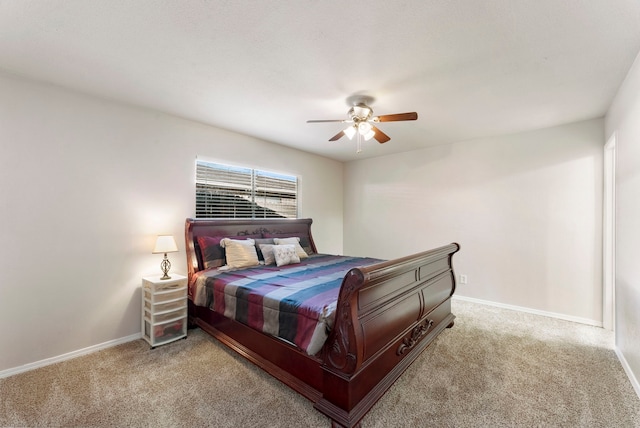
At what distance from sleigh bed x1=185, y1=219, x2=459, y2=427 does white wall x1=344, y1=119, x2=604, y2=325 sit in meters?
1.32

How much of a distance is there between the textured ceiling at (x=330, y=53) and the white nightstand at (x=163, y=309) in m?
1.97

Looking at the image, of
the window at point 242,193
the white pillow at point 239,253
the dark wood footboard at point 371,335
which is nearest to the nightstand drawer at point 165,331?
the white pillow at point 239,253

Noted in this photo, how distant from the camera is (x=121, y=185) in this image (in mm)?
2867

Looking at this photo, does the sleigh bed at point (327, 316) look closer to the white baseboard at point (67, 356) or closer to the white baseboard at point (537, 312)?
the white baseboard at point (67, 356)

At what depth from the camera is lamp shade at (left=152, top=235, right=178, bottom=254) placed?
2.81 m

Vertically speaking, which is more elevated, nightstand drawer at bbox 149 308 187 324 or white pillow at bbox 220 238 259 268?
white pillow at bbox 220 238 259 268

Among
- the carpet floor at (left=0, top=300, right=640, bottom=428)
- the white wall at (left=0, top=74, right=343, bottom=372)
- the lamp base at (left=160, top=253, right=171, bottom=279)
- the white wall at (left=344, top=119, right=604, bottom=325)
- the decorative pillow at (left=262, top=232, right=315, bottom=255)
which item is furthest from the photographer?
the decorative pillow at (left=262, top=232, right=315, bottom=255)

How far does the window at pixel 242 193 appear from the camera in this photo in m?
3.65

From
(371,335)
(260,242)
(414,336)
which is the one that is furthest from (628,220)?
(260,242)

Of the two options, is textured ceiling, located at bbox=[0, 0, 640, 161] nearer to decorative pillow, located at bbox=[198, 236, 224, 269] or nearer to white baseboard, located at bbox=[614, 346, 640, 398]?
decorative pillow, located at bbox=[198, 236, 224, 269]

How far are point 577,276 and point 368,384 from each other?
3.44 meters

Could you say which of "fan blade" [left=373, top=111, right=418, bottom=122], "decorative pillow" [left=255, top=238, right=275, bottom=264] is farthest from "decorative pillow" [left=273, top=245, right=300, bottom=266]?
"fan blade" [left=373, top=111, right=418, bottom=122]

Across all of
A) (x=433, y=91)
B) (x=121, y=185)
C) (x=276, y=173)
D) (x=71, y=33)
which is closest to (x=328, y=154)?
(x=276, y=173)

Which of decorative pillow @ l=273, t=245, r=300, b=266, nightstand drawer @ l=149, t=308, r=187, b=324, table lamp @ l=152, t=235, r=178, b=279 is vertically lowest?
Result: nightstand drawer @ l=149, t=308, r=187, b=324
